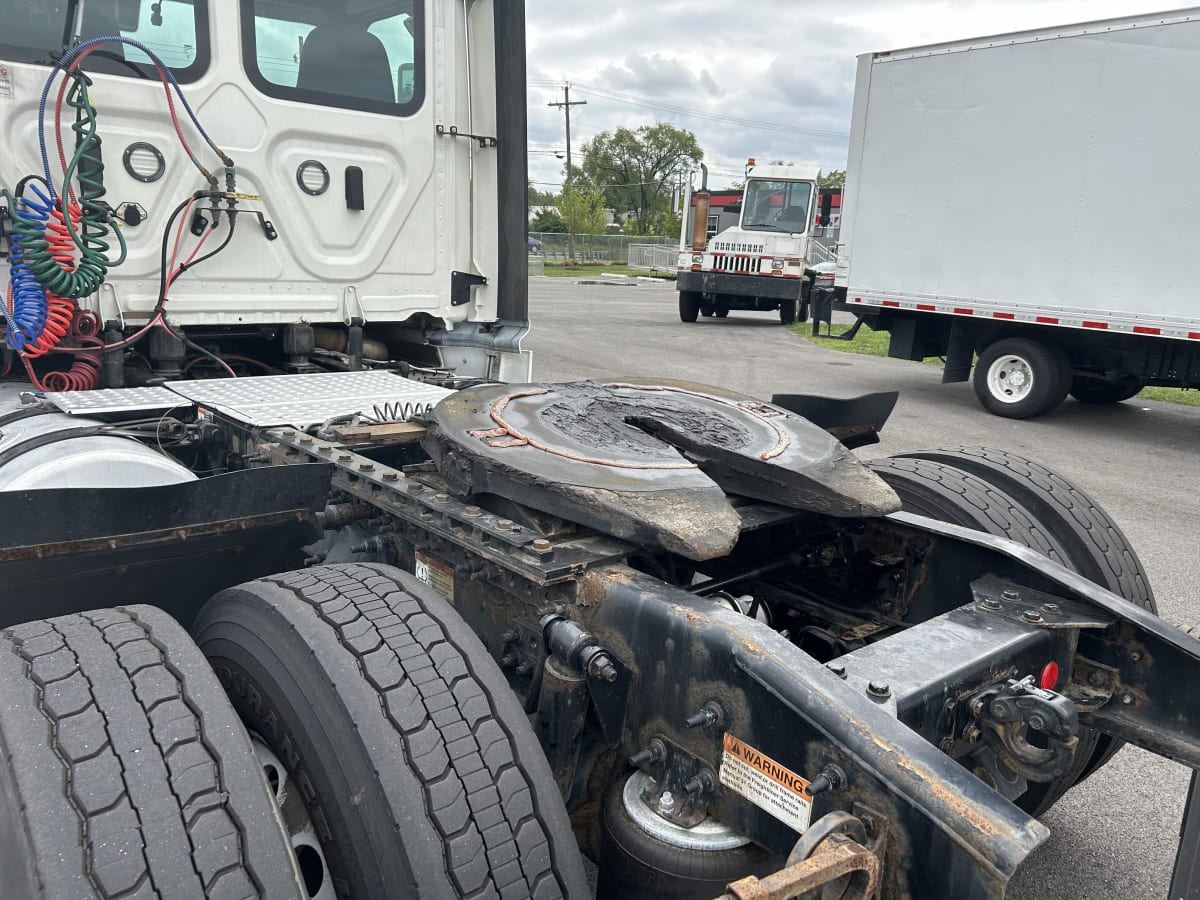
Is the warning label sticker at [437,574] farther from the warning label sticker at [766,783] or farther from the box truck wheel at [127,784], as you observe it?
the warning label sticker at [766,783]

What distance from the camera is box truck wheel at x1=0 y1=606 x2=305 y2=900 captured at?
1.31 metres

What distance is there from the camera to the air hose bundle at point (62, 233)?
3199 millimetres

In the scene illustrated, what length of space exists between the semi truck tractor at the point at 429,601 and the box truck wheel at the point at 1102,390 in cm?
878

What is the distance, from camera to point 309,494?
A: 221 cm

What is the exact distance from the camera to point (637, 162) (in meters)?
82.9

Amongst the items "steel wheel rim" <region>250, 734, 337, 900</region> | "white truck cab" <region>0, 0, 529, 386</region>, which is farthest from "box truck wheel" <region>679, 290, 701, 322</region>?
"steel wheel rim" <region>250, 734, 337, 900</region>

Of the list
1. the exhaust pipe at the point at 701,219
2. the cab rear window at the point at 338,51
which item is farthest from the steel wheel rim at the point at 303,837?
the exhaust pipe at the point at 701,219

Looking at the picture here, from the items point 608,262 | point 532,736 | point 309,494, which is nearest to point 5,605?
point 309,494

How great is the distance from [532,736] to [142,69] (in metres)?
3.11

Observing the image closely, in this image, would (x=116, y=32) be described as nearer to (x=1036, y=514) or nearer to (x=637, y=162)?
(x=1036, y=514)

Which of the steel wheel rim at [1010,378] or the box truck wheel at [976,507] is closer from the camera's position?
the box truck wheel at [976,507]

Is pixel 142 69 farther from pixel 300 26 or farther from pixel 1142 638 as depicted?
pixel 1142 638

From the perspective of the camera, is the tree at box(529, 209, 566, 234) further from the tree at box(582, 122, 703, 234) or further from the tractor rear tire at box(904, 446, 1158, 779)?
the tractor rear tire at box(904, 446, 1158, 779)

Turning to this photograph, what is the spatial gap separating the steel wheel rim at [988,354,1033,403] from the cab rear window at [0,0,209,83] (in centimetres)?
888
